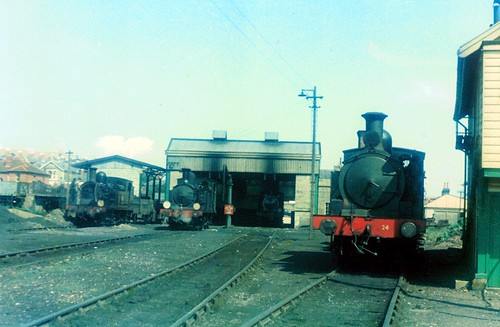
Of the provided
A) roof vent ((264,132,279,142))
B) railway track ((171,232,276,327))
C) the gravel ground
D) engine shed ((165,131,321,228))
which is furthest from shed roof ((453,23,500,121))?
roof vent ((264,132,279,142))

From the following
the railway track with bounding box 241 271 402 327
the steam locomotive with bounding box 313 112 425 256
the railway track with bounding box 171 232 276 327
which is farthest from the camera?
the steam locomotive with bounding box 313 112 425 256

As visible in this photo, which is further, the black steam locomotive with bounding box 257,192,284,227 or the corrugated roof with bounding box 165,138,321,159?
the black steam locomotive with bounding box 257,192,284,227

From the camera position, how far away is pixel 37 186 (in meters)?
41.7

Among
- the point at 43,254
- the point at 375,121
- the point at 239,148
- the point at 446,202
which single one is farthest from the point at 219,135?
the point at 446,202

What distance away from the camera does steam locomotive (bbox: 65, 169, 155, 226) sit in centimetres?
2895

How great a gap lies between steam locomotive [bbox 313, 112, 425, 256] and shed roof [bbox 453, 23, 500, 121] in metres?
2.11

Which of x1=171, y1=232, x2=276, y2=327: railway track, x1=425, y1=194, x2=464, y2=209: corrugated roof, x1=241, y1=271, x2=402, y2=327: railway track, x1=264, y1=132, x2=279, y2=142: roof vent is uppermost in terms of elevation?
x1=264, y1=132, x2=279, y2=142: roof vent

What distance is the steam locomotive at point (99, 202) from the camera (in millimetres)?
28953

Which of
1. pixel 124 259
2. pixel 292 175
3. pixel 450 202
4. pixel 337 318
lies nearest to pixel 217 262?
pixel 124 259

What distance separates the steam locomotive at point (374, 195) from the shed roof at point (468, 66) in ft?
6.92

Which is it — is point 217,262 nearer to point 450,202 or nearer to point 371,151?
point 371,151

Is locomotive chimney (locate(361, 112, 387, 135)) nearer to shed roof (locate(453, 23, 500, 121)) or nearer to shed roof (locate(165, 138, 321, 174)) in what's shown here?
shed roof (locate(453, 23, 500, 121))

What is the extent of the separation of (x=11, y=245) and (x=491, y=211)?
14040 mm

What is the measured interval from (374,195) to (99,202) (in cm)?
2024
